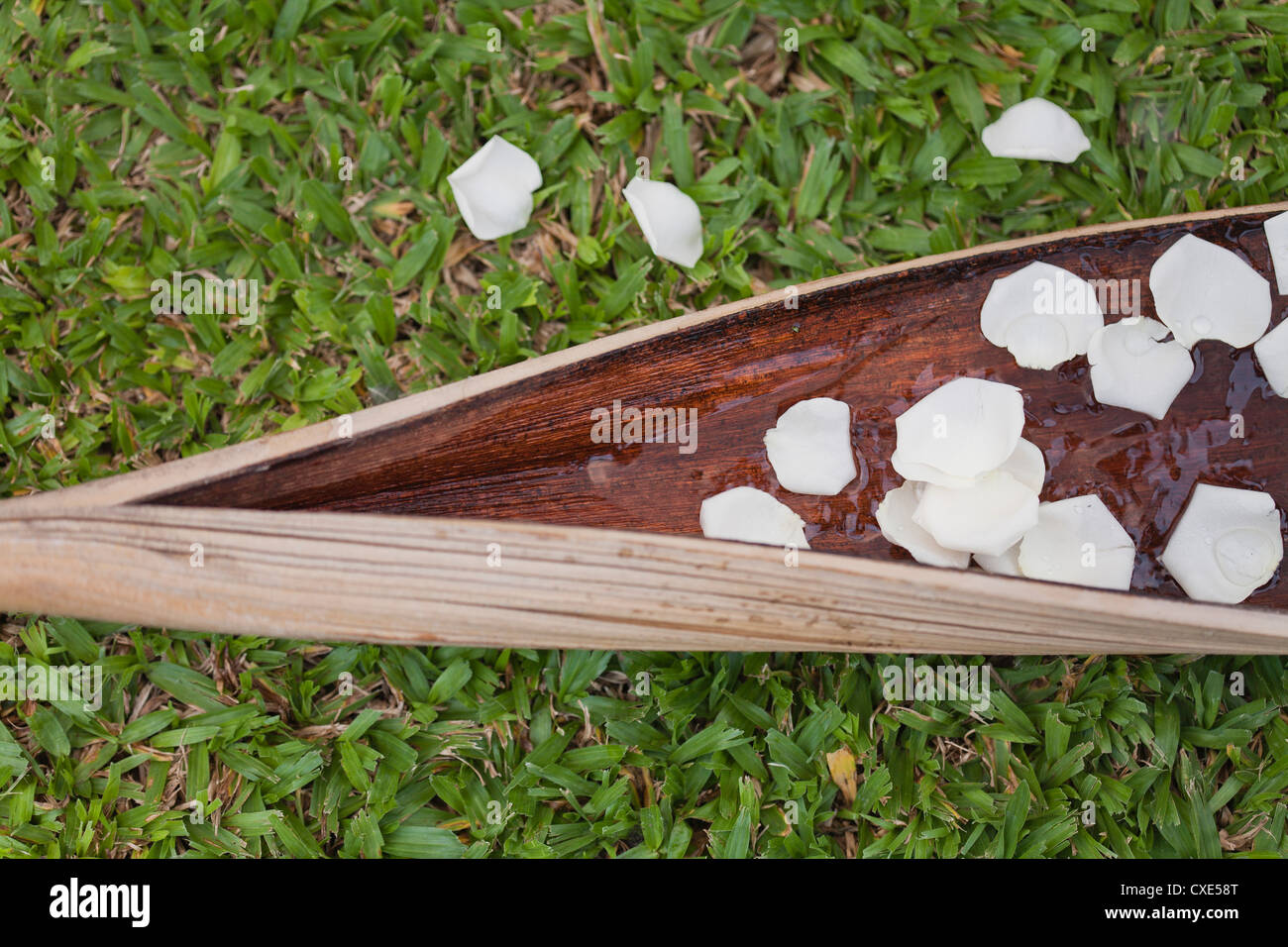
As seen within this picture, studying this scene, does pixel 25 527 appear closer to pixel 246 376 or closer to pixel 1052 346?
pixel 246 376

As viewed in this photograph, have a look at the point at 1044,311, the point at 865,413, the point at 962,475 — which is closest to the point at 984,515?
the point at 962,475

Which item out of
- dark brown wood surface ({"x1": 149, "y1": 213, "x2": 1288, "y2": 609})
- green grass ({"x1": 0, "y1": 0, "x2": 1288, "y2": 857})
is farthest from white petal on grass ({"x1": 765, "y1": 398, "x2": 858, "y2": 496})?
green grass ({"x1": 0, "y1": 0, "x2": 1288, "y2": 857})

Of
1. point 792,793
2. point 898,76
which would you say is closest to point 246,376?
point 792,793

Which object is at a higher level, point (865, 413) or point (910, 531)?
point (865, 413)

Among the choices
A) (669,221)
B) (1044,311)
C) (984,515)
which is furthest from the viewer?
(669,221)

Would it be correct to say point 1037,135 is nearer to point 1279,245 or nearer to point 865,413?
point 1279,245

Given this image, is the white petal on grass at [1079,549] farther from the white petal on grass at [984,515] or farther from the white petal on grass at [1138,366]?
the white petal on grass at [1138,366]
